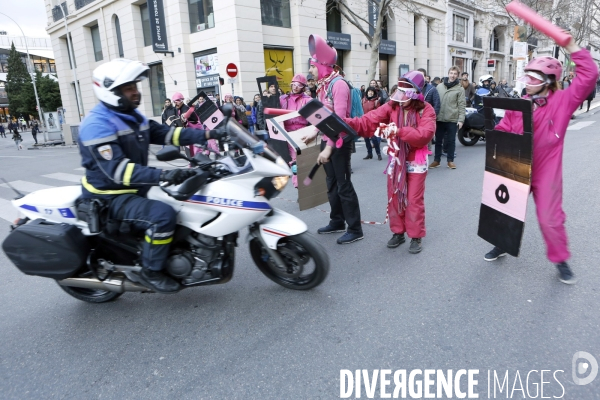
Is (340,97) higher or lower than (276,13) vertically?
lower

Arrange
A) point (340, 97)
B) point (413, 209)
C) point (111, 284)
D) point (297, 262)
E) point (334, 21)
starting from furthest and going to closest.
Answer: point (334, 21), point (340, 97), point (413, 209), point (297, 262), point (111, 284)

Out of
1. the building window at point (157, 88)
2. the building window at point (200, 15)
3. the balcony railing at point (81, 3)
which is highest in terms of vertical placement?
the balcony railing at point (81, 3)

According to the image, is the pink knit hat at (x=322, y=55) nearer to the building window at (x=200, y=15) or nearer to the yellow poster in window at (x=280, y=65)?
the yellow poster in window at (x=280, y=65)

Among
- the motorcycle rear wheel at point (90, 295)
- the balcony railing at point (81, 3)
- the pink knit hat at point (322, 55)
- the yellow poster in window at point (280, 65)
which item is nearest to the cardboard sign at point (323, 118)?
the pink knit hat at point (322, 55)

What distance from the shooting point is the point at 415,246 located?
4062mm

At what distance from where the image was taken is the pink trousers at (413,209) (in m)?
3.93

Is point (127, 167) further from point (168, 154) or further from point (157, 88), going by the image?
point (157, 88)

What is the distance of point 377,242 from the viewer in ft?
14.5

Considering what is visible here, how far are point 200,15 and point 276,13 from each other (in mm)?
3585

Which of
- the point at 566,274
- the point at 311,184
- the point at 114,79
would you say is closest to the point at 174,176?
the point at 114,79

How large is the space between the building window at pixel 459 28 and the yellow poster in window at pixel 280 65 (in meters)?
17.9

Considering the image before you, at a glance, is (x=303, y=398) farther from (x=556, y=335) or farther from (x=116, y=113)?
(x=116, y=113)

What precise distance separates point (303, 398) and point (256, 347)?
1.85ft

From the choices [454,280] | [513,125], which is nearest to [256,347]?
[454,280]
